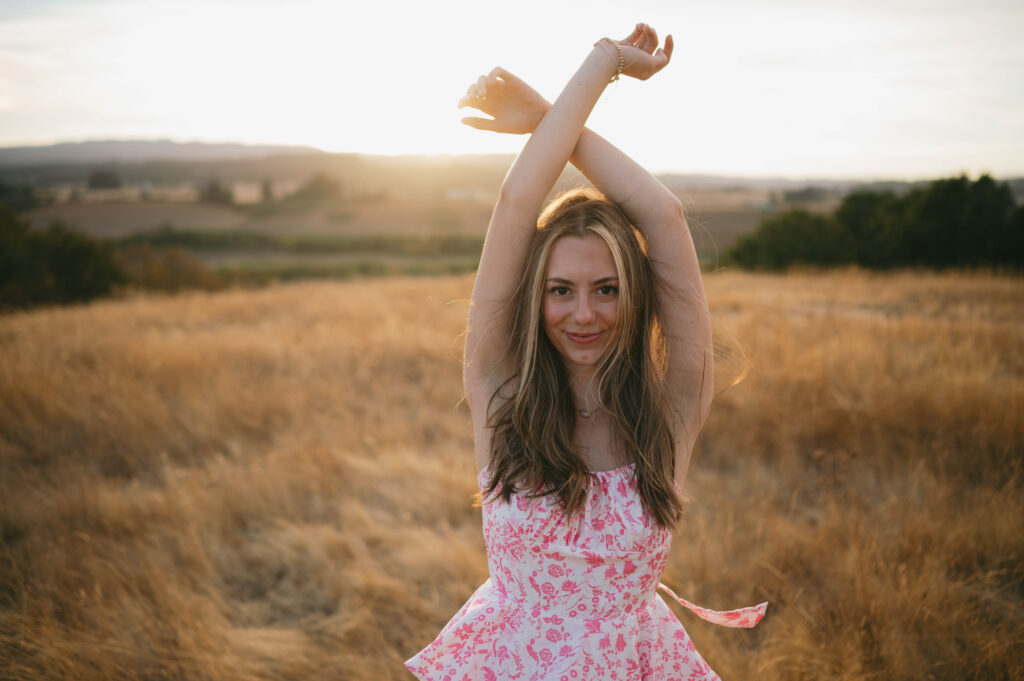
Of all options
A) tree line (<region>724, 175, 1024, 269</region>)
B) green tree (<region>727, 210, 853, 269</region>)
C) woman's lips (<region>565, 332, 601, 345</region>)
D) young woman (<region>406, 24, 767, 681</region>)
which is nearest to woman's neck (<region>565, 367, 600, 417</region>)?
young woman (<region>406, 24, 767, 681</region>)

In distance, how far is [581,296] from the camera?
1.63 meters

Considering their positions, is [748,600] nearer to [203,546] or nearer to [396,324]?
[203,546]

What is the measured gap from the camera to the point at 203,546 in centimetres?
341

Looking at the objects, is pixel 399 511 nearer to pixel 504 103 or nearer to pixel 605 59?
pixel 504 103

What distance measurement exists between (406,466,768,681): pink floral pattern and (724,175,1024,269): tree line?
54.7ft

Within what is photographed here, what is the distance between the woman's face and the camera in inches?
64.2

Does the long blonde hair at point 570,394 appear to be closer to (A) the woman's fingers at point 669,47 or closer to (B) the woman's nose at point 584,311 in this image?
(B) the woman's nose at point 584,311

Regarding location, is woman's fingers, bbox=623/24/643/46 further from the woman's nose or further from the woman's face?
the woman's nose

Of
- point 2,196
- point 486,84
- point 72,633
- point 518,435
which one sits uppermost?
point 2,196

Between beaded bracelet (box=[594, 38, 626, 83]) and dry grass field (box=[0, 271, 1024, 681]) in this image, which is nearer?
beaded bracelet (box=[594, 38, 626, 83])

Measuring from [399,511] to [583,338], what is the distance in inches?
104

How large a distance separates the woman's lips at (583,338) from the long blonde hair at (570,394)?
0.07 m

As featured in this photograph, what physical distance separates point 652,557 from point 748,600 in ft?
5.59

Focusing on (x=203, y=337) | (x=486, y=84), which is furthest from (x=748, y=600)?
(x=203, y=337)
